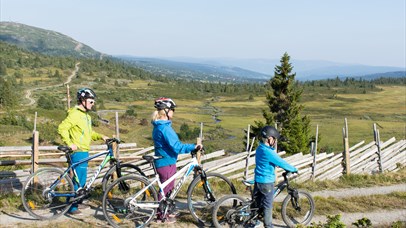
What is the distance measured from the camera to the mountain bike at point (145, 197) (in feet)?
20.3

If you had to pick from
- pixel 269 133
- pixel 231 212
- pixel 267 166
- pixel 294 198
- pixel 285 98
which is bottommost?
pixel 285 98

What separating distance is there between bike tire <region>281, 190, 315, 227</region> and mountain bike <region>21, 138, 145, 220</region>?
2947 millimetres

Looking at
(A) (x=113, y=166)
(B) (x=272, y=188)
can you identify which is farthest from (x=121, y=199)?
(B) (x=272, y=188)

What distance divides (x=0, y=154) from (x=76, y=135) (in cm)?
434

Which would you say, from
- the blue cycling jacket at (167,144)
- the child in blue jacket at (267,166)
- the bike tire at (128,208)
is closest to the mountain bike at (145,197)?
the bike tire at (128,208)

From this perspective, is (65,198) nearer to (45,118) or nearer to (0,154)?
(0,154)

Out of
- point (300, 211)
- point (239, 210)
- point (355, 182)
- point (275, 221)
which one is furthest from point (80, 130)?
point (355, 182)

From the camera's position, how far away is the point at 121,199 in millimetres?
6508

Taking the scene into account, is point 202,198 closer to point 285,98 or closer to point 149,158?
point 149,158

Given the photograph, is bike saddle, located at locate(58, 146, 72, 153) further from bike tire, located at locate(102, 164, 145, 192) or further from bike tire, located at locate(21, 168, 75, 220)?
bike tire, located at locate(102, 164, 145, 192)

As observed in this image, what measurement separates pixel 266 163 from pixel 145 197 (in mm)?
2071

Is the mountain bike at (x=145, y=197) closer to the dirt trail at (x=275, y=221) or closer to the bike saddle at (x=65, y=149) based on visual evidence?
the dirt trail at (x=275, y=221)

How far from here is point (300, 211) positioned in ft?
22.9

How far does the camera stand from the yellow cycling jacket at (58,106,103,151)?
6332 mm
